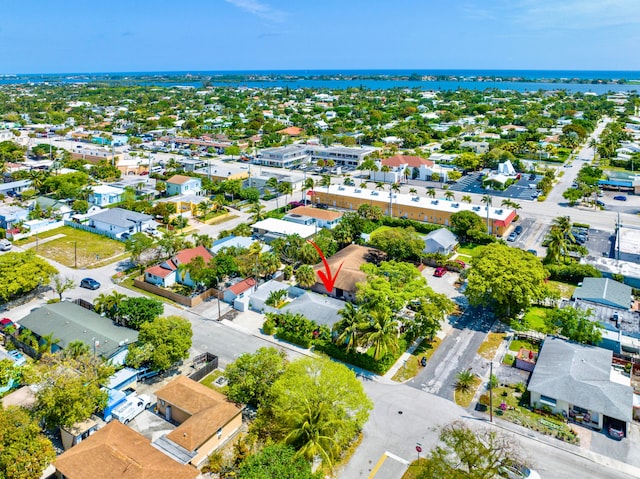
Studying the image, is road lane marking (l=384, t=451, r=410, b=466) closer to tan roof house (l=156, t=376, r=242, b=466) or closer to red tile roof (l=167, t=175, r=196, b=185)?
tan roof house (l=156, t=376, r=242, b=466)

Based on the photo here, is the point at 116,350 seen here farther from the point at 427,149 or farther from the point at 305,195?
the point at 427,149

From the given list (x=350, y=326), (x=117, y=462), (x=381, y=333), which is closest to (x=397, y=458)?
(x=381, y=333)

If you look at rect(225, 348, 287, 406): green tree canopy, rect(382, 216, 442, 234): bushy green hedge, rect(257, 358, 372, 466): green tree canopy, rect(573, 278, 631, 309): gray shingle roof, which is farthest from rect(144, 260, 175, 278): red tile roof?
rect(573, 278, 631, 309): gray shingle roof

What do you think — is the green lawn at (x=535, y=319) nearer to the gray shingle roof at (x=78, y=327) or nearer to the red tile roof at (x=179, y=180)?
the gray shingle roof at (x=78, y=327)

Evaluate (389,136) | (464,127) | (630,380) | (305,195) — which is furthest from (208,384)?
(464,127)

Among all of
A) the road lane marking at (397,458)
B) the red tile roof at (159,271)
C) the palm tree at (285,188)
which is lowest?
the road lane marking at (397,458)

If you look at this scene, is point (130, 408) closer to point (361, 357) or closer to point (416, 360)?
point (361, 357)

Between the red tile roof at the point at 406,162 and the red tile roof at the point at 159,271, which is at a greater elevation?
the red tile roof at the point at 406,162

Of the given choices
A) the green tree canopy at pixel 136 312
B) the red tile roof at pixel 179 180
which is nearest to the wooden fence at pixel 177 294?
the green tree canopy at pixel 136 312
